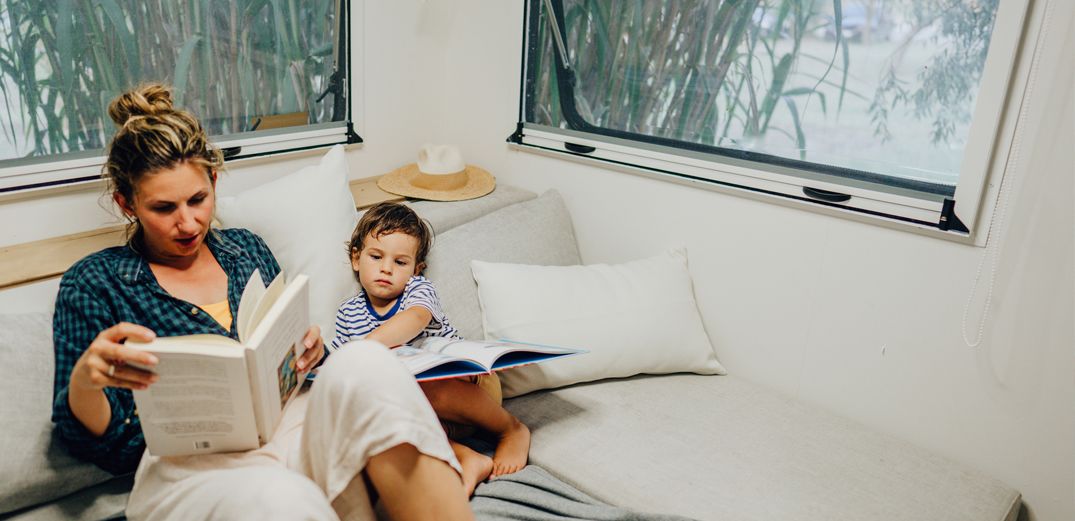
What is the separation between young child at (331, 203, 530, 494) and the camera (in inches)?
61.6

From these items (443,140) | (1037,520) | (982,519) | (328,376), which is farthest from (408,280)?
(1037,520)

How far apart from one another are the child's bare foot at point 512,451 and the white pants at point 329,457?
0.32m

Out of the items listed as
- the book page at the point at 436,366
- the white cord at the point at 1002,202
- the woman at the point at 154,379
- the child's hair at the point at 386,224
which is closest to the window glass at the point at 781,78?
the white cord at the point at 1002,202

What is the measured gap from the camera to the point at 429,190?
2211 mm

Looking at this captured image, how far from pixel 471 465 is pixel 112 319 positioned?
74 cm

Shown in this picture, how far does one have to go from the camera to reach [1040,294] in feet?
5.14

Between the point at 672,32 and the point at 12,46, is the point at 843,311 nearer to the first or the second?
the point at 672,32

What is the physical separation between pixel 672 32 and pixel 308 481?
4.92ft

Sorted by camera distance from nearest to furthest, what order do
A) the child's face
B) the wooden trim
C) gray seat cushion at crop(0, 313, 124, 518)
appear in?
gray seat cushion at crop(0, 313, 124, 518)
the wooden trim
the child's face

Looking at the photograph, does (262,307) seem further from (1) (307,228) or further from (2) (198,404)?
(1) (307,228)

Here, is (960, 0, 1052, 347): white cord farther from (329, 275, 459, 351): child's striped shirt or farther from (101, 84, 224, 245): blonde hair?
(101, 84, 224, 245): blonde hair

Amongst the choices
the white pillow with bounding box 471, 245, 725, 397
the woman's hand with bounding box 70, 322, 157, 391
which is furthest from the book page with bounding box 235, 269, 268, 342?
the white pillow with bounding box 471, 245, 725, 397

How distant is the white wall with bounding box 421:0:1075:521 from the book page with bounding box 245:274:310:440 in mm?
1143

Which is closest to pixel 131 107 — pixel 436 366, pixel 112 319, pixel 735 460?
pixel 112 319
